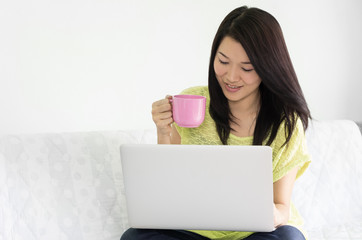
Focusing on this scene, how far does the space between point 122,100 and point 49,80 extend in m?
0.33

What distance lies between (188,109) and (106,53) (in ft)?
2.29

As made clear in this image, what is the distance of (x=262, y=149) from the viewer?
116cm

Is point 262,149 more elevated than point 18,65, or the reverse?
point 18,65

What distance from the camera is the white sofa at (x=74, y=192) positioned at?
159 centimetres

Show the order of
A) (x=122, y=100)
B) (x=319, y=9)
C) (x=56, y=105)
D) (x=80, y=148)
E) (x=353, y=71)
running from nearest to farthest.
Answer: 1. (x=80, y=148)
2. (x=56, y=105)
3. (x=122, y=100)
4. (x=319, y=9)
5. (x=353, y=71)

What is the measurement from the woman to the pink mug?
74 mm

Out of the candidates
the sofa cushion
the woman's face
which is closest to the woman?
the woman's face

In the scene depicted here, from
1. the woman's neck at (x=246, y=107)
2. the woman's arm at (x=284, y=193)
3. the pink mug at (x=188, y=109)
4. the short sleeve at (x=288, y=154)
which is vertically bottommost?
the woman's arm at (x=284, y=193)

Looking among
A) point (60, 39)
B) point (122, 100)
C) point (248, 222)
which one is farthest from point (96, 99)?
point (248, 222)

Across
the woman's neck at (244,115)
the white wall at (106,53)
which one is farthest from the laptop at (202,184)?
the white wall at (106,53)

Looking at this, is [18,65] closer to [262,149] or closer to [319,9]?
[262,149]

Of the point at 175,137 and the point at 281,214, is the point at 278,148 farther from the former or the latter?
the point at 175,137

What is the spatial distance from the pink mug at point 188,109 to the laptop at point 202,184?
0.67ft

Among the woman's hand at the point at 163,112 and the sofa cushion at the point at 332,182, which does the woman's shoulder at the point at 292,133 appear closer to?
the woman's hand at the point at 163,112
